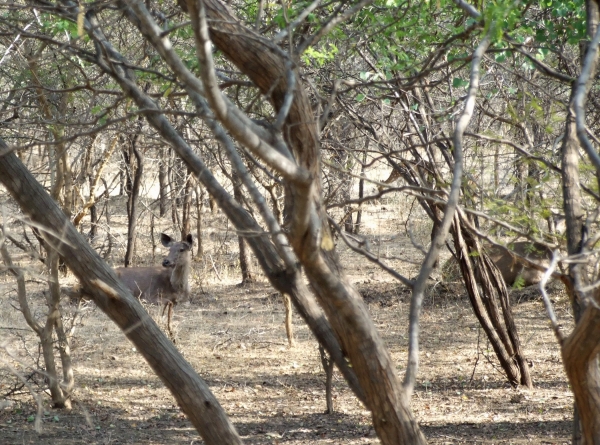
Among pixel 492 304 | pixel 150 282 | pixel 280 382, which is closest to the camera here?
pixel 492 304

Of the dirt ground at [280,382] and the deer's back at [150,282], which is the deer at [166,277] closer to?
the deer's back at [150,282]

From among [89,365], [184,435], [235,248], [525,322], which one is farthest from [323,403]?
[235,248]

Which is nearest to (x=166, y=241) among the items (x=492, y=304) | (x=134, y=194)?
(x=134, y=194)

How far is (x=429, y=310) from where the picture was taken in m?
11.8

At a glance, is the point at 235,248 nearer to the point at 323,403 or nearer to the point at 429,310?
the point at 429,310

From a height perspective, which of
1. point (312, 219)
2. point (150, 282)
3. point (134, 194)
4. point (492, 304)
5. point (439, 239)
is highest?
point (134, 194)

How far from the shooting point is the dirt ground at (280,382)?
275 inches

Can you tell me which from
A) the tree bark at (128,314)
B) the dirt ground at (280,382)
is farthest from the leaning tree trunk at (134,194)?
the tree bark at (128,314)

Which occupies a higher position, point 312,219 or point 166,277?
point 312,219

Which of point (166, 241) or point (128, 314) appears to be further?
point (166, 241)

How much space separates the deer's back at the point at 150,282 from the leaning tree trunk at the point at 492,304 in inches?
186

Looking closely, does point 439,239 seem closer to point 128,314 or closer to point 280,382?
point 128,314

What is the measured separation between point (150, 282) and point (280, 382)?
358cm

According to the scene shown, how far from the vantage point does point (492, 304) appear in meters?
8.02
